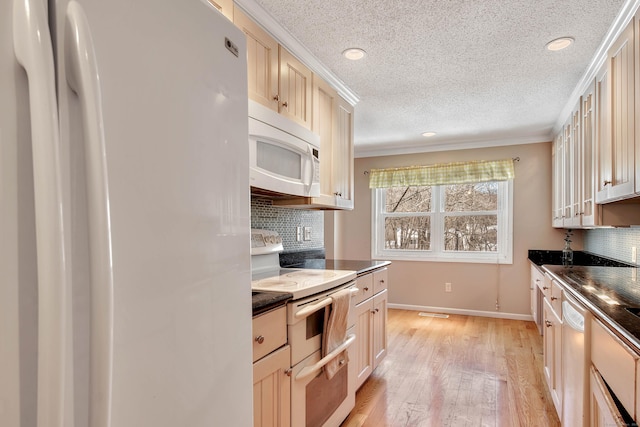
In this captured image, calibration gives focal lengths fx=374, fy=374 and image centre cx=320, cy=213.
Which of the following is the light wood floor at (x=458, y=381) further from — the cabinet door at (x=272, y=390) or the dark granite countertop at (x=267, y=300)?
the dark granite countertop at (x=267, y=300)

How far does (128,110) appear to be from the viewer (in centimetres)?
64

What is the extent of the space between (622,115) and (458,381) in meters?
2.03

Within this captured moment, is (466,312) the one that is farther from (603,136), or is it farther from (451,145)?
(603,136)

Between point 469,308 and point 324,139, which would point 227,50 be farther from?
point 469,308

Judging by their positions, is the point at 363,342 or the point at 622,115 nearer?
the point at 622,115

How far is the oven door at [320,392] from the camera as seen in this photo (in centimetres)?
160

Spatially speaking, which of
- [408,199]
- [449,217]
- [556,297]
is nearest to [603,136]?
[556,297]

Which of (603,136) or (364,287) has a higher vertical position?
(603,136)

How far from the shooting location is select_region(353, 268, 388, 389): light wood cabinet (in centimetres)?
246

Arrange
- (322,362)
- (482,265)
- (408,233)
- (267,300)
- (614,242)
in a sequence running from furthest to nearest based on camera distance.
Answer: (408,233), (482,265), (614,242), (322,362), (267,300)

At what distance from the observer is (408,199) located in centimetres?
525

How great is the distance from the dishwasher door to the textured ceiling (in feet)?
4.71

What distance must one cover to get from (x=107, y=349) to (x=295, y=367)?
44.9 inches

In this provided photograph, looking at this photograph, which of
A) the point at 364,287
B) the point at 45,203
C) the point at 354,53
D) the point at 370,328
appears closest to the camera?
the point at 45,203
